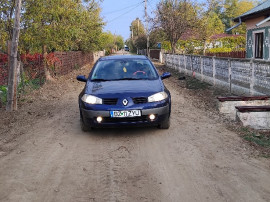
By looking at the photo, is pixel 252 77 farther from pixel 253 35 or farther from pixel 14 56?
pixel 253 35

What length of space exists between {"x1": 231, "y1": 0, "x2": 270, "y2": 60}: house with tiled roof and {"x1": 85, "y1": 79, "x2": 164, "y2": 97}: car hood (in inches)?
439

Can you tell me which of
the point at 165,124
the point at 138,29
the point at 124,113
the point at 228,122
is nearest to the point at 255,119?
the point at 228,122

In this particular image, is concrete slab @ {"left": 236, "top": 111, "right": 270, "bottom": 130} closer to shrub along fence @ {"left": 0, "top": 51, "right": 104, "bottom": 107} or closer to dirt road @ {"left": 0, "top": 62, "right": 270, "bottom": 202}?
dirt road @ {"left": 0, "top": 62, "right": 270, "bottom": 202}

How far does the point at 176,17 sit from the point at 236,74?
75.4 feet

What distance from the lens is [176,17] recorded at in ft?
107

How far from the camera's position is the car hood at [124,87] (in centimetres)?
595

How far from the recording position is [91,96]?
5984 mm

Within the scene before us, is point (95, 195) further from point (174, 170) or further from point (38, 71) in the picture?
point (38, 71)

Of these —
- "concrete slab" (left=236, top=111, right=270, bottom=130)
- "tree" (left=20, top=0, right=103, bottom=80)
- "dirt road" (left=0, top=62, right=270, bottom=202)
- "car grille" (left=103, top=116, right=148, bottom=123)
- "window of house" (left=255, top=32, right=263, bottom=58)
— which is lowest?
"dirt road" (left=0, top=62, right=270, bottom=202)

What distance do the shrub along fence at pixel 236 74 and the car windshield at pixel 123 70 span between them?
Result: 3673mm

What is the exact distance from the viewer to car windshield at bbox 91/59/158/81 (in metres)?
6.89

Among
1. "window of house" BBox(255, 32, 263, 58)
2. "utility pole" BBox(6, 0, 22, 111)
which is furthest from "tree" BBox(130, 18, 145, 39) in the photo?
"utility pole" BBox(6, 0, 22, 111)

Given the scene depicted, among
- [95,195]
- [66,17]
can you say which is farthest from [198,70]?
[95,195]

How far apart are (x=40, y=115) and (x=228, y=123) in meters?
4.93
